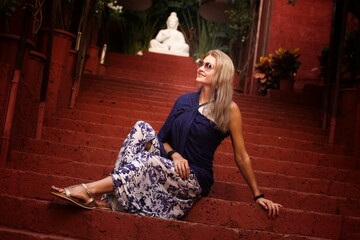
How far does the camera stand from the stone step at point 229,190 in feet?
10.0

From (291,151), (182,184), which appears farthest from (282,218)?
(291,151)

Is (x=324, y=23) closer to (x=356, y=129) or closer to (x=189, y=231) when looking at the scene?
(x=356, y=129)

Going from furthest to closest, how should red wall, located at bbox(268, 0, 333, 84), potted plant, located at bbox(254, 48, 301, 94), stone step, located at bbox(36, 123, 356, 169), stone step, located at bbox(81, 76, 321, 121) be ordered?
1. red wall, located at bbox(268, 0, 333, 84)
2. potted plant, located at bbox(254, 48, 301, 94)
3. stone step, located at bbox(81, 76, 321, 121)
4. stone step, located at bbox(36, 123, 356, 169)

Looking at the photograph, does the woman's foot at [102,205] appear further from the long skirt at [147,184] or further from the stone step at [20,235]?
the stone step at [20,235]

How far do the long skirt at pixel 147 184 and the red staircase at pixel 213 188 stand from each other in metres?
0.14

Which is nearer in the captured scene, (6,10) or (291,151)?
(6,10)

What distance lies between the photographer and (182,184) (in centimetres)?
257

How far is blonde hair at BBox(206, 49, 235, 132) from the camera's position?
267cm

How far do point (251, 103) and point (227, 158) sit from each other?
2.66 m

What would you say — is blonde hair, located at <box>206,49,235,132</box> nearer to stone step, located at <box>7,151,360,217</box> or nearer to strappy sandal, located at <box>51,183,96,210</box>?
stone step, located at <box>7,151,360,217</box>

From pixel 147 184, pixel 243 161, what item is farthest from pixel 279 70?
pixel 147 184

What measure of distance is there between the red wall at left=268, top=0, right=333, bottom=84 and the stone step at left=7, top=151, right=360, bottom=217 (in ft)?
23.0

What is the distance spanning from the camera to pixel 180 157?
8.55 ft

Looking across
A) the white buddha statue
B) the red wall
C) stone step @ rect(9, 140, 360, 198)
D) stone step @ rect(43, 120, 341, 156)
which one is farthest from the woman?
the white buddha statue
